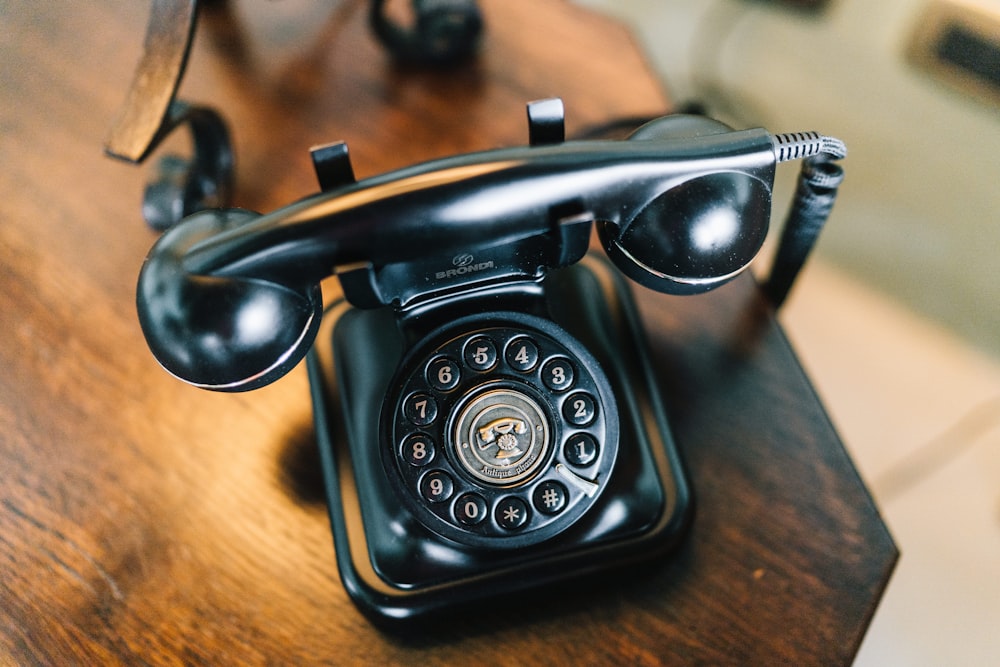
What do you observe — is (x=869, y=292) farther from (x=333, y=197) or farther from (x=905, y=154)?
(x=333, y=197)

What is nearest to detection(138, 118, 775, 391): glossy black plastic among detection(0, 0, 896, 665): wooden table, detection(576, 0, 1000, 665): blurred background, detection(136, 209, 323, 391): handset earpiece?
detection(136, 209, 323, 391): handset earpiece

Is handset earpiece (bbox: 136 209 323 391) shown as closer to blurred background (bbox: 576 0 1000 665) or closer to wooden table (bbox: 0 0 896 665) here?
wooden table (bbox: 0 0 896 665)

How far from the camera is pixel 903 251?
43.1 inches

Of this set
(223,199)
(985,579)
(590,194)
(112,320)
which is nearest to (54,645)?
(112,320)

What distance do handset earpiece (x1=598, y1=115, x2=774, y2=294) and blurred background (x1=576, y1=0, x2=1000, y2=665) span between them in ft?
2.19

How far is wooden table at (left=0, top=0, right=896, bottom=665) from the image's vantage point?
50 centimetres

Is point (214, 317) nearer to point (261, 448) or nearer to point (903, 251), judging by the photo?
point (261, 448)

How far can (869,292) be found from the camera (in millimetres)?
1136

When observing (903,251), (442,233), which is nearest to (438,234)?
(442,233)

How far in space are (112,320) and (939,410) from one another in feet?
3.69

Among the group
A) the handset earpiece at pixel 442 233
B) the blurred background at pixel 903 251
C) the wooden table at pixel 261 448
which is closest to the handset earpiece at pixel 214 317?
the handset earpiece at pixel 442 233

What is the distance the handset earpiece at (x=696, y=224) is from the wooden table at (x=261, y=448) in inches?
6.3

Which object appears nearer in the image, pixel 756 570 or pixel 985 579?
pixel 756 570

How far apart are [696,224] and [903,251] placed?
33.2 inches
